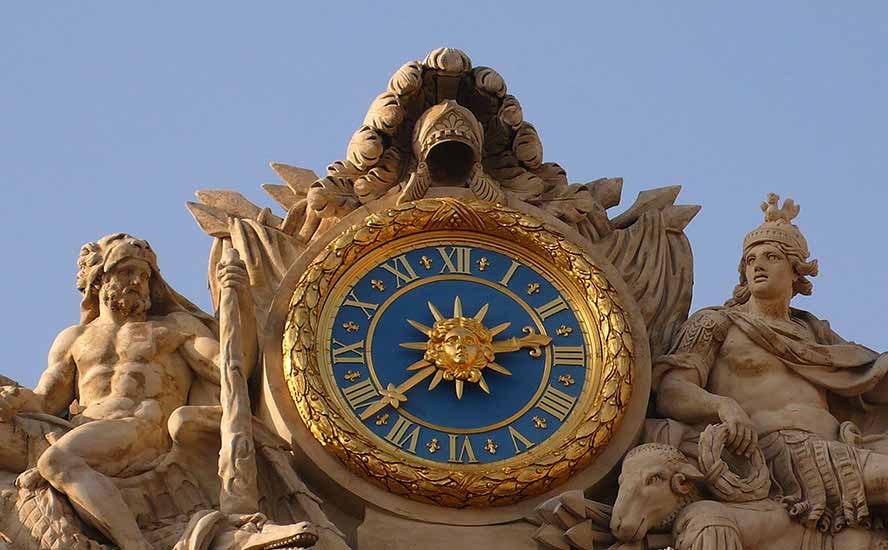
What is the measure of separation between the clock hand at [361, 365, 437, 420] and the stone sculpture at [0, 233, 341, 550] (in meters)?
0.67

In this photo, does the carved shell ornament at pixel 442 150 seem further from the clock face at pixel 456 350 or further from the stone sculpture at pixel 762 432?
the stone sculpture at pixel 762 432

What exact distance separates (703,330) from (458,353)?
1.75 meters

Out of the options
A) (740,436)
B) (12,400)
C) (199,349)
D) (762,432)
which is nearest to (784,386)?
(762,432)

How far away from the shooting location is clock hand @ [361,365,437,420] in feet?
72.3

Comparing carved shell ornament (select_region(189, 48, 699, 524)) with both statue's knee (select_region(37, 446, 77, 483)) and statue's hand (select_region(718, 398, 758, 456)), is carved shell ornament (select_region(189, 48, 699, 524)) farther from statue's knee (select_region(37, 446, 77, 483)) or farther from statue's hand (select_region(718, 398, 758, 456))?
statue's knee (select_region(37, 446, 77, 483))

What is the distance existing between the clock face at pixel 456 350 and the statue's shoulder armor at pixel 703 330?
2.40 ft

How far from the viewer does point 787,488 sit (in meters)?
22.0

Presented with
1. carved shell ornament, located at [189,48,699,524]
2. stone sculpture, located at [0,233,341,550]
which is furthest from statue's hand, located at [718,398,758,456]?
stone sculpture, located at [0,233,341,550]

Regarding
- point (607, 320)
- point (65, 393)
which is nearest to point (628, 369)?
point (607, 320)

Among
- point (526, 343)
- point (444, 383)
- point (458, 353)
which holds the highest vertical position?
point (526, 343)

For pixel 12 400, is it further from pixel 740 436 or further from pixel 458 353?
pixel 740 436

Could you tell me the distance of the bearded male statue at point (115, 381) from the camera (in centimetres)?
2145

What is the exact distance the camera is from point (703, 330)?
22812 millimetres

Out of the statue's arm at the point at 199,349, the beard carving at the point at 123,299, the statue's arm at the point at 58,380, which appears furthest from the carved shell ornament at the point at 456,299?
the statue's arm at the point at 58,380
